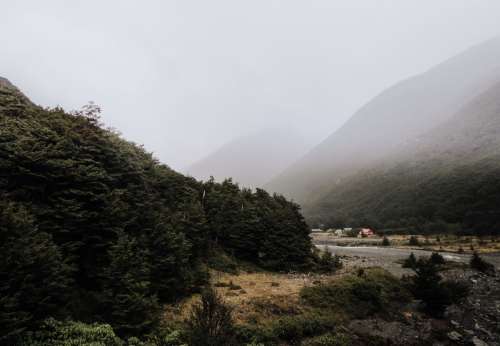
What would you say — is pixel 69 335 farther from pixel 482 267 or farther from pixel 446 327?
pixel 482 267

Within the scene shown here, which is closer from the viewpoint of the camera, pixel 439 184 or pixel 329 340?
pixel 329 340

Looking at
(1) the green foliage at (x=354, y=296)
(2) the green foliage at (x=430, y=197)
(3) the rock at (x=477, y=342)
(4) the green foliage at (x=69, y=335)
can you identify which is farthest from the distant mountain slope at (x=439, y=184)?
(4) the green foliage at (x=69, y=335)

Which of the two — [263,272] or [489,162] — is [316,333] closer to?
[263,272]

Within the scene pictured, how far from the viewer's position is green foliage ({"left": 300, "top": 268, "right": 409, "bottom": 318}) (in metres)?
21.0

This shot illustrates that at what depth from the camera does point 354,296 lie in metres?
22.7

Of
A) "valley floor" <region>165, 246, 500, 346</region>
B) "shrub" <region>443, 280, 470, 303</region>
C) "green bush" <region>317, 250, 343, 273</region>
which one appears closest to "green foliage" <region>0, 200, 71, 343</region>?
"valley floor" <region>165, 246, 500, 346</region>

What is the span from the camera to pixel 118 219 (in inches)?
644

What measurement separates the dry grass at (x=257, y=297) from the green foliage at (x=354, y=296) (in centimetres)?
157

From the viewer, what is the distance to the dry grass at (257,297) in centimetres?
1748

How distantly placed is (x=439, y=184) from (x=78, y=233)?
5661 inches

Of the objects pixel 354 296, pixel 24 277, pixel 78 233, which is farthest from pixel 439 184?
pixel 24 277

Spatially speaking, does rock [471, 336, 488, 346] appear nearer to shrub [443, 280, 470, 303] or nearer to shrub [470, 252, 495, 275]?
shrub [443, 280, 470, 303]

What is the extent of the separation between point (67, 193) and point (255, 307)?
1384 centimetres

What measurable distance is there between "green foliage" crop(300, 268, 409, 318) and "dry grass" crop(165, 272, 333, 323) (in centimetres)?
157
